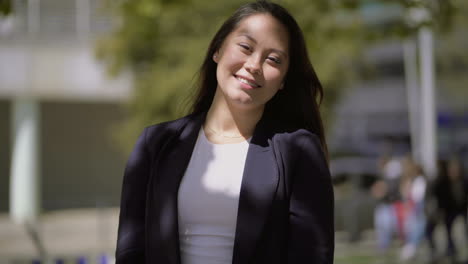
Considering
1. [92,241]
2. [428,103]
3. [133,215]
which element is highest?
[133,215]

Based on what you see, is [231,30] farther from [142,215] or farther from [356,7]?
[356,7]

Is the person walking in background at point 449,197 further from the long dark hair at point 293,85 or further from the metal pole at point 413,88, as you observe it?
the metal pole at point 413,88

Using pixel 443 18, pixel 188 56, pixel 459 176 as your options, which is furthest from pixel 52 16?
pixel 443 18

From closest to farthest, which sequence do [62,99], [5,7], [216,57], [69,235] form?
[216,57] → [5,7] → [69,235] → [62,99]

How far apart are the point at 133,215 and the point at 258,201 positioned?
373mm

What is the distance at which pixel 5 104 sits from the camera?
20672 millimetres

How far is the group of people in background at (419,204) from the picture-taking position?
1005 centimetres

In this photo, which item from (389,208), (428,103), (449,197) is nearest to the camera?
(449,197)

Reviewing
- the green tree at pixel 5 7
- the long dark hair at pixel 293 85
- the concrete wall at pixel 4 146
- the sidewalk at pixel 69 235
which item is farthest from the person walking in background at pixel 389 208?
the concrete wall at pixel 4 146

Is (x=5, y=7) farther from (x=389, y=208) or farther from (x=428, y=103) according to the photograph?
(x=428, y=103)

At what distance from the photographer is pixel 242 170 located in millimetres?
1975

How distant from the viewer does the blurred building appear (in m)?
A: 17.2

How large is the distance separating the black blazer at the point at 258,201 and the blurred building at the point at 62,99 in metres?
12.4

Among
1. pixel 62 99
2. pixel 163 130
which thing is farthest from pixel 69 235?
pixel 163 130
